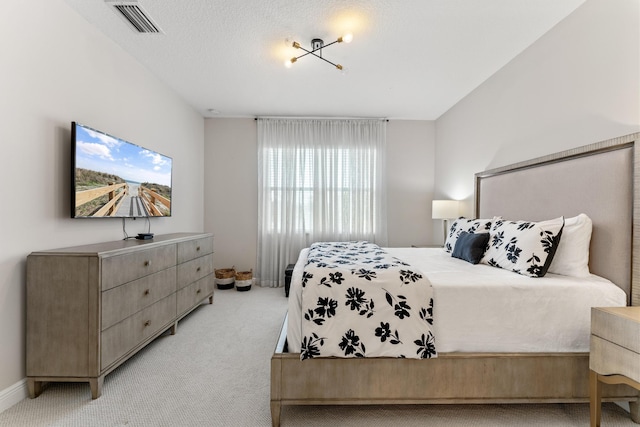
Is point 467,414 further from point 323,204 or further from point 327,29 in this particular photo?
point 323,204

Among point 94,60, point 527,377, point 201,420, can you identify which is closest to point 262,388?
point 201,420

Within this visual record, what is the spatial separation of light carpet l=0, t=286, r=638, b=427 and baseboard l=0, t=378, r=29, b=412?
4cm

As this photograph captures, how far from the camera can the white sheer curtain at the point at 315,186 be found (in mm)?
4570

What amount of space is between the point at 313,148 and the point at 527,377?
3.67 metres

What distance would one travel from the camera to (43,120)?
1.97 metres

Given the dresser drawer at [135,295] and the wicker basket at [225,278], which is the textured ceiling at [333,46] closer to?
the dresser drawer at [135,295]

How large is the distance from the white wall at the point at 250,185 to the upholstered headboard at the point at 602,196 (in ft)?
7.12

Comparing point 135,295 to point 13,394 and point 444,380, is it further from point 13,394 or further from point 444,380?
point 444,380

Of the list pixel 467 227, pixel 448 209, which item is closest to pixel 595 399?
pixel 467 227

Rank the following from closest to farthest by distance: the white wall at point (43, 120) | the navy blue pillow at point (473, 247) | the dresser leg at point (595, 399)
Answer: the dresser leg at point (595, 399) → the white wall at point (43, 120) → the navy blue pillow at point (473, 247)

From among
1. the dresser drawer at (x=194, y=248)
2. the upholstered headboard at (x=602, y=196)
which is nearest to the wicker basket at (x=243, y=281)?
the dresser drawer at (x=194, y=248)

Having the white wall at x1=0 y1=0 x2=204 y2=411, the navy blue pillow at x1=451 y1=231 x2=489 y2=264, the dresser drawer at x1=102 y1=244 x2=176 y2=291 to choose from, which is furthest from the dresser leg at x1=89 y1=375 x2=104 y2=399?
the navy blue pillow at x1=451 y1=231 x2=489 y2=264

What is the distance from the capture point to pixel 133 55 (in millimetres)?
2822

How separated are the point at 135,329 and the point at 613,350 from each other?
2.86 m
